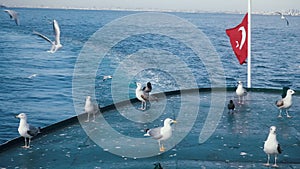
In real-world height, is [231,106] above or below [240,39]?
below

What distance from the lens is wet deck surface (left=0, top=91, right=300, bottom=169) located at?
9.19 meters

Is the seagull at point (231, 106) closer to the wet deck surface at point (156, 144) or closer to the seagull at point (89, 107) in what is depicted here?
the wet deck surface at point (156, 144)

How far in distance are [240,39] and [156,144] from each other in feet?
33.8

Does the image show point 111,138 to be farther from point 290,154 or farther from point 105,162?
point 290,154

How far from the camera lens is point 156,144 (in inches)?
413

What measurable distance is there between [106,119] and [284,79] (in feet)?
106

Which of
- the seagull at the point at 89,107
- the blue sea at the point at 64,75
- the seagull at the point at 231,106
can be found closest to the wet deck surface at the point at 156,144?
the seagull at the point at 231,106

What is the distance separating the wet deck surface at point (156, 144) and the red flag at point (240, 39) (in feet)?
16.7

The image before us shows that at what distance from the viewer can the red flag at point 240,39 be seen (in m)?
19.3

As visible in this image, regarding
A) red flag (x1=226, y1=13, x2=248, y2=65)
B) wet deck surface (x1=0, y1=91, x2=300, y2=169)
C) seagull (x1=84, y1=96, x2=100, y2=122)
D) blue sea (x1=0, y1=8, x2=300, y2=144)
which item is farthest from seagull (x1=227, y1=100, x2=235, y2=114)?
blue sea (x1=0, y1=8, x2=300, y2=144)

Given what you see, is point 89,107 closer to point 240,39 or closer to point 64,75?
point 240,39

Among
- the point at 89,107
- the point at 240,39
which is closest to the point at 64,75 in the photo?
the point at 240,39

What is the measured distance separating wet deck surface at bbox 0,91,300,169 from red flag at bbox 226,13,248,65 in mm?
5080

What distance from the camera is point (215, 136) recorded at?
11.4 m
